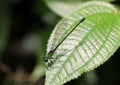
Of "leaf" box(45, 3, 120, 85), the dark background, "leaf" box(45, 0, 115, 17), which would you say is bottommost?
the dark background

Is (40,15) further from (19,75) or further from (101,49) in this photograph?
(101,49)

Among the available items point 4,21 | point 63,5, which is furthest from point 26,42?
point 63,5

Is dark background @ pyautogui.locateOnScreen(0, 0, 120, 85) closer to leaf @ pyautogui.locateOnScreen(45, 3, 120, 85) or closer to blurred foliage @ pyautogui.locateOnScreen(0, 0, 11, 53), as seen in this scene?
blurred foliage @ pyautogui.locateOnScreen(0, 0, 11, 53)

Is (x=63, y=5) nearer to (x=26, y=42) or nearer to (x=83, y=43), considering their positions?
(x=83, y=43)

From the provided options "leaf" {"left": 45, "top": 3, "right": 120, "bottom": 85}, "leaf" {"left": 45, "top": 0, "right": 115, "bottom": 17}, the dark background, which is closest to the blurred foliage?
the dark background

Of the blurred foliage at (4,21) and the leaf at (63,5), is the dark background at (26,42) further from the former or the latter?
the leaf at (63,5)

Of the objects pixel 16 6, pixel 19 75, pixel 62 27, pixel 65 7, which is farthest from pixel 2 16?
pixel 62 27
